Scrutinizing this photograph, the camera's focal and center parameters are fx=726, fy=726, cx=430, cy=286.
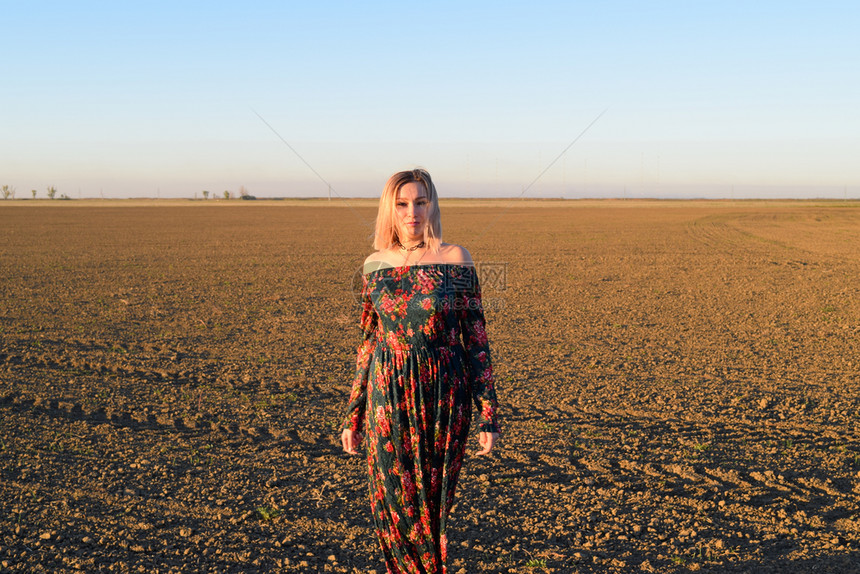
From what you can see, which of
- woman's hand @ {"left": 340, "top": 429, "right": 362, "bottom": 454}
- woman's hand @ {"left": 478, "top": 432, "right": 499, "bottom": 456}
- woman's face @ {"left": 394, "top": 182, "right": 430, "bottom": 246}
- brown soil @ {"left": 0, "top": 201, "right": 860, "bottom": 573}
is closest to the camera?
woman's face @ {"left": 394, "top": 182, "right": 430, "bottom": 246}

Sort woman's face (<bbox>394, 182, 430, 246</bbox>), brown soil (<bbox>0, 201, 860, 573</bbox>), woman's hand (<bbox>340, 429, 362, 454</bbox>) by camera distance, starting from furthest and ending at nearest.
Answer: brown soil (<bbox>0, 201, 860, 573</bbox>), woman's hand (<bbox>340, 429, 362, 454</bbox>), woman's face (<bbox>394, 182, 430, 246</bbox>)

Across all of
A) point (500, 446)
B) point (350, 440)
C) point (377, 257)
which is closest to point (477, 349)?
point (377, 257)

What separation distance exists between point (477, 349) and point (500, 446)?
10.0 ft

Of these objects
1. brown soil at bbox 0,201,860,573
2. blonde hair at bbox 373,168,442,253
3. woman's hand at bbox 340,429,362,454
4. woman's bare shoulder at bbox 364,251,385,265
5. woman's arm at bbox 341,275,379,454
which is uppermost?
blonde hair at bbox 373,168,442,253

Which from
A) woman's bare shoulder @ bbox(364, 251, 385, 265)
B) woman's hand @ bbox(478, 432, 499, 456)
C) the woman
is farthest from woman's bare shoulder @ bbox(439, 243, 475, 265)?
woman's hand @ bbox(478, 432, 499, 456)

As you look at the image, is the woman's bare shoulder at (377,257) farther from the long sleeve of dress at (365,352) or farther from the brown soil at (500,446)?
the brown soil at (500,446)

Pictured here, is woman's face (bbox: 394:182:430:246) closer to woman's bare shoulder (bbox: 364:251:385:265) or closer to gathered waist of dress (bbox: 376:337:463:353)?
woman's bare shoulder (bbox: 364:251:385:265)

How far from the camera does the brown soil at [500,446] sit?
4266mm

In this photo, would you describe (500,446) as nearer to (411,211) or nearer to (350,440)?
(350,440)

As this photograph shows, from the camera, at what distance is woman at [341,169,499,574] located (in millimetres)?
2938

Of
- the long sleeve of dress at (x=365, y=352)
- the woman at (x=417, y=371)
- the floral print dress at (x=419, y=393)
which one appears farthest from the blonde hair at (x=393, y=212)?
the long sleeve of dress at (x=365, y=352)

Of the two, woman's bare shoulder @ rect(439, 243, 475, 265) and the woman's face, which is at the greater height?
the woman's face

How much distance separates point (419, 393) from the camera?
2916 millimetres

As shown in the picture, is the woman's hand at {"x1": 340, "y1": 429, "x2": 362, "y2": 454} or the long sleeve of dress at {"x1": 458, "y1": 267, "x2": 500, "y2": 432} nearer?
the long sleeve of dress at {"x1": 458, "y1": 267, "x2": 500, "y2": 432}
